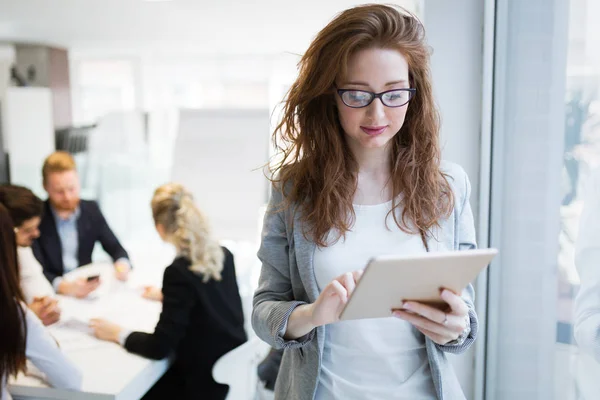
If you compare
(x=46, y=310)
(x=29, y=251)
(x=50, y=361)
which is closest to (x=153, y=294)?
(x=46, y=310)

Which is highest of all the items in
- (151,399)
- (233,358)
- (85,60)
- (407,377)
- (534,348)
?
(85,60)

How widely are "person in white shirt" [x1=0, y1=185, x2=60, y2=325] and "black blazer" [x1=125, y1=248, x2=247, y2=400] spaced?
1.60ft

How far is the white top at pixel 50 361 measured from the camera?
59.0 inches

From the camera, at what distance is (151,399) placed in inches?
78.5

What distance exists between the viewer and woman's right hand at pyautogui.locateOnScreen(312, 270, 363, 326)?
0.70m

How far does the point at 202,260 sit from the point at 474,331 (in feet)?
3.96

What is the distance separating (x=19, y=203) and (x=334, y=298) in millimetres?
1909

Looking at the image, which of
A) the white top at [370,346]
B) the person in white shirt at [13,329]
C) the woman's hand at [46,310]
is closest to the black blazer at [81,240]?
the woman's hand at [46,310]

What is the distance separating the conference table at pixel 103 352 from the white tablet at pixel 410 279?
3.85 feet

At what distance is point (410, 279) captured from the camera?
0.64 meters

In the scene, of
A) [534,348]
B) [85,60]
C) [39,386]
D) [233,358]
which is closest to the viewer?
[534,348]

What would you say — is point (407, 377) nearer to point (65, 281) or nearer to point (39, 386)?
point (39, 386)

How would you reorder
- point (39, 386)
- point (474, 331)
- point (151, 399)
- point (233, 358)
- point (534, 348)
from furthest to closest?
point (151, 399) → point (233, 358) → point (39, 386) → point (534, 348) → point (474, 331)

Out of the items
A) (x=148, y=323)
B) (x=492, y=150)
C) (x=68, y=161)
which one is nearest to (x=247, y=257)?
(x=148, y=323)
